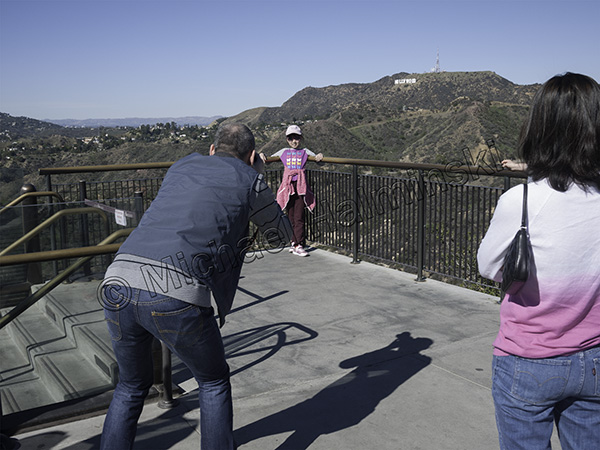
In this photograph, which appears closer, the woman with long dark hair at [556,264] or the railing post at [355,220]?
the woman with long dark hair at [556,264]

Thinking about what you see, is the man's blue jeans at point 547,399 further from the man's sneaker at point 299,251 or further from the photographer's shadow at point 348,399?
the man's sneaker at point 299,251

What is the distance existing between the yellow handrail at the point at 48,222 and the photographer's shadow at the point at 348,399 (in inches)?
76.1

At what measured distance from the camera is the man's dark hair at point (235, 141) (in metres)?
2.96

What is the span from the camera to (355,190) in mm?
8078

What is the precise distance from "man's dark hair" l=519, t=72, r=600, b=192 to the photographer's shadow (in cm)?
228

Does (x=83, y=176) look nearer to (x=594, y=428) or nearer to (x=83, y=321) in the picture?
(x=83, y=321)

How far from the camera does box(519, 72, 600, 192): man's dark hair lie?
6.23 ft

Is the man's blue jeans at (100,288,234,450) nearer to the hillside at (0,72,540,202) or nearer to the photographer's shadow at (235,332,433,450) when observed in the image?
the photographer's shadow at (235,332,433,450)

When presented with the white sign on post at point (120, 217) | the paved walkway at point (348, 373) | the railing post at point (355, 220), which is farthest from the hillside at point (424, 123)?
the white sign on post at point (120, 217)

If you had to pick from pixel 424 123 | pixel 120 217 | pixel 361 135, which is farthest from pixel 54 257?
pixel 424 123

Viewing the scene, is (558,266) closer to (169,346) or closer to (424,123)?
(169,346)

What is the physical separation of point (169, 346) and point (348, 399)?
181cm

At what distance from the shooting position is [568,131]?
191cm

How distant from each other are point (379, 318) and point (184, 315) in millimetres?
3483
